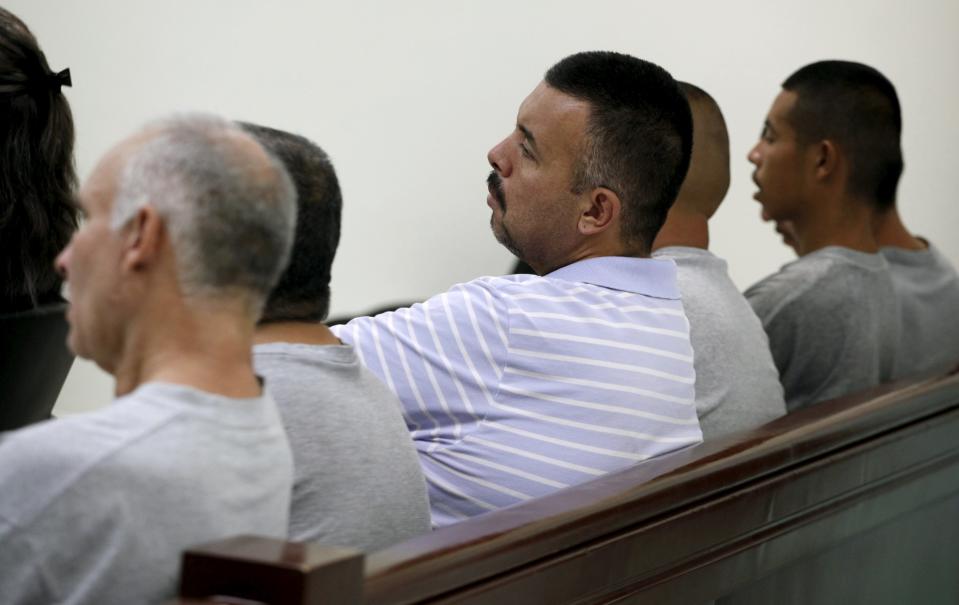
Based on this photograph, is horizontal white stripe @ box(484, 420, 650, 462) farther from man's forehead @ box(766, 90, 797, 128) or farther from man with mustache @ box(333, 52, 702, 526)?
man's forehead @ box(766, 90, 797, 128)

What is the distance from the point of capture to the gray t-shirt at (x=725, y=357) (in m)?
2.10

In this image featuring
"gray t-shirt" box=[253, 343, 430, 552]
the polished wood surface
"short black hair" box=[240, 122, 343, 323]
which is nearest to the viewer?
the polished wood surface

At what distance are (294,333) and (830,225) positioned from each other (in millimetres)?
1942

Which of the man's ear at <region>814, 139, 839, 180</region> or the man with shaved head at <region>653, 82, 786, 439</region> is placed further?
the man's ear at <region>814, 139, 839, 180</region>

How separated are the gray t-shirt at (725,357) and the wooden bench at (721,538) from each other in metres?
0.16

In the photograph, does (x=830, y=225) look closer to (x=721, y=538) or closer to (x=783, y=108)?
(x=783, y=108)

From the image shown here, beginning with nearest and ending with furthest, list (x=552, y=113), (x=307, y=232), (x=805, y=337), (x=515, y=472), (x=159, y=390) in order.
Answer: (x=159, y=390), (x=307, y=232), (x=515, y=472), (x=552, y=113), (x=805, y=337)

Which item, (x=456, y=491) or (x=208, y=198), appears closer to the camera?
(x=208, y=198)

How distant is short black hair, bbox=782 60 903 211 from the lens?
3.11 metres

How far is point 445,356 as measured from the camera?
1.75m

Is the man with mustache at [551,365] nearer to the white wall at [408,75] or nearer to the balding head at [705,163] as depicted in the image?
the balding head at [705,163]

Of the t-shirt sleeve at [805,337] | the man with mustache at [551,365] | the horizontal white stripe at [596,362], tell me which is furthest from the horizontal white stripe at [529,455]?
the t-shirt sleeve at [805,337]

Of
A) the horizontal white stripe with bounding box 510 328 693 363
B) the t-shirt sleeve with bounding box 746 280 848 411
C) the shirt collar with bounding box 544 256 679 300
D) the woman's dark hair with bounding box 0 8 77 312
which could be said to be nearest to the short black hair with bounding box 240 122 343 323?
the horizontal white stripe with bounding box 510 328 693 363

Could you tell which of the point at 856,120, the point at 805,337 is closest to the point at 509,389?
the point at 805,337
